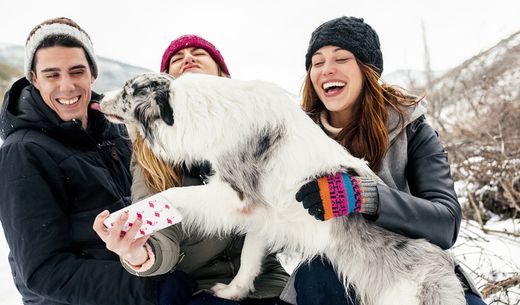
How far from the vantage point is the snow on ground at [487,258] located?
10.9 ft

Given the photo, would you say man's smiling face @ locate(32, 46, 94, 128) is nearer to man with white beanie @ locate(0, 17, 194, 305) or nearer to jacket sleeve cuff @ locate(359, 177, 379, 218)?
man with white beanie @ locate(0, 17, 194, 305)

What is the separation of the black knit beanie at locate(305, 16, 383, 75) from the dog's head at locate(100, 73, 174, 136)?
880 millimetres

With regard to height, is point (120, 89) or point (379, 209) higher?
point (120, 89)

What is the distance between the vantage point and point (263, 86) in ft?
6.95

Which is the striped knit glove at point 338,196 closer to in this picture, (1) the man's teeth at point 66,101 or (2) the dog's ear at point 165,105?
(2) the dog's ear at point 165,105

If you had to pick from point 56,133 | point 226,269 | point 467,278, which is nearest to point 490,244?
point 467,278

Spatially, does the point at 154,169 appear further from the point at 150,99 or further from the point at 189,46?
the point at 189,46

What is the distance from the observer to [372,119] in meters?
2.29

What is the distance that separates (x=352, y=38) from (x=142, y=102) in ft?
3.86

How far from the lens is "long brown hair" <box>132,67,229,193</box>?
7.33ft

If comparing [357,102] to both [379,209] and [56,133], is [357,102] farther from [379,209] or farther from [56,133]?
[56,133]

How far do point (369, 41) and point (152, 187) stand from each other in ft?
4.72

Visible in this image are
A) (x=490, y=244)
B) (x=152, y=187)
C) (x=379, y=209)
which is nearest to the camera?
(x=379, y=209)

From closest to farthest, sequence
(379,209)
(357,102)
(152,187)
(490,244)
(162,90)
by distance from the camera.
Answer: (379,209)
(162,90)
(152,187)
(357,102)
(490,244)
